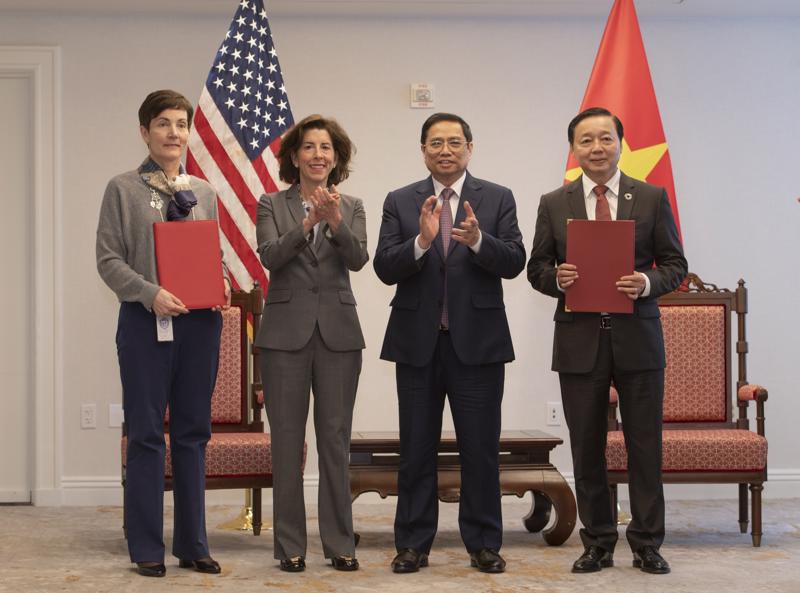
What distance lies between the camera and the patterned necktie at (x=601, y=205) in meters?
3.47

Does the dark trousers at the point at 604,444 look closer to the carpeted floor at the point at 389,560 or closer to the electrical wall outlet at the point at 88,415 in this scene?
the carpeted floor at the point at 389,560

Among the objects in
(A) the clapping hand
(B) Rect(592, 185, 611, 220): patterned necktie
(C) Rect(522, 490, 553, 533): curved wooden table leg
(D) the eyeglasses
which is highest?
(D) the eyeglasses

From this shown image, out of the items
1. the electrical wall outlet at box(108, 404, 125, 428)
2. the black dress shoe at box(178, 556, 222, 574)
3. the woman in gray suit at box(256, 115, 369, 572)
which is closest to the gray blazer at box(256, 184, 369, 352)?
the woman in gray suit at box(256, 115, 369, 572)

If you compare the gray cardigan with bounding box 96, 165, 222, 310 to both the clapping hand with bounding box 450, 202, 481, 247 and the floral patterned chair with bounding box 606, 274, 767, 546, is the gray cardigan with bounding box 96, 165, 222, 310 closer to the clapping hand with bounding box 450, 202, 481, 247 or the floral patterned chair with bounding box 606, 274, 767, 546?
the clapping hand with bounding box 450, 202, 481, 247

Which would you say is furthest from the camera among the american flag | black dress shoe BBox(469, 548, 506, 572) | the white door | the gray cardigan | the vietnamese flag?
the white door

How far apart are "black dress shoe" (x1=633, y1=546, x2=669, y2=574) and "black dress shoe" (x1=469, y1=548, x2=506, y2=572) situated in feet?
1.54

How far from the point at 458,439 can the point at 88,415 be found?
101 inches

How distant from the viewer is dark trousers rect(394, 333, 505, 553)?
341 cm

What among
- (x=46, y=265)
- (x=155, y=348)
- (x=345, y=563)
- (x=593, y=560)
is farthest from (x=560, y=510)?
(x=46, y=265)

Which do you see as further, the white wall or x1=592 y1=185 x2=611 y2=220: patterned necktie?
the white wall

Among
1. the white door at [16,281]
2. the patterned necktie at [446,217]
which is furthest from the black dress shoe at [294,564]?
the white door at [16,281]

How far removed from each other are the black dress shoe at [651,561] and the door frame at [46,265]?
316cm

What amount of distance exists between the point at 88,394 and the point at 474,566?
2.63m

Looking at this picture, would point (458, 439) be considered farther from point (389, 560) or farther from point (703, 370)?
point (703, 370)
